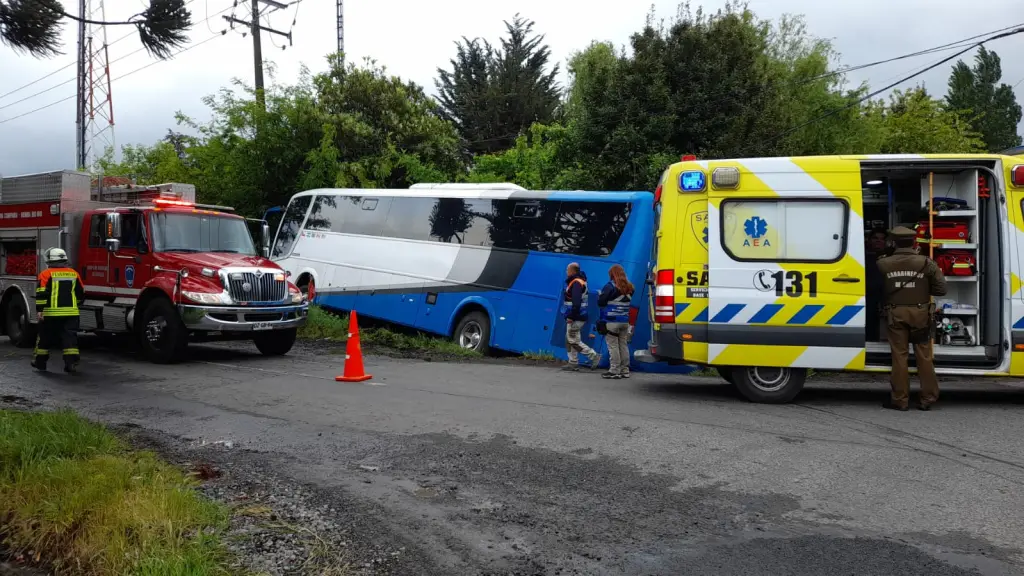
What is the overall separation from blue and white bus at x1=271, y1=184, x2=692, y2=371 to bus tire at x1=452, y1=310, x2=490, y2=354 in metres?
0.02

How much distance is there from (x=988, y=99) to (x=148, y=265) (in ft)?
213

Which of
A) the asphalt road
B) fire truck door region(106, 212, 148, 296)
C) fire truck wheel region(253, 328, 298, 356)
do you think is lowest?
the asphalt road

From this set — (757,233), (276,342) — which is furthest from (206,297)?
(757,233)

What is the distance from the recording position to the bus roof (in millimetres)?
12781

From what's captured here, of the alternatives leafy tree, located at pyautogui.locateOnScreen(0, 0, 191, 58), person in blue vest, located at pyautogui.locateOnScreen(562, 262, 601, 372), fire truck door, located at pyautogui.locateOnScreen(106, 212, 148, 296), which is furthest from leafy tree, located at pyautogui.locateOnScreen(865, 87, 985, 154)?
leafy tree, located at pyautogui.locateOnScreen(0, 0, 191, 58)

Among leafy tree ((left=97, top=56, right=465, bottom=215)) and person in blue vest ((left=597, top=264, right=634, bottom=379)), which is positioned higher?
leafy tree ((left=97, top=56, right=465, bottom=215))

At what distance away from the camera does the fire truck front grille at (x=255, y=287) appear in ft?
39.8

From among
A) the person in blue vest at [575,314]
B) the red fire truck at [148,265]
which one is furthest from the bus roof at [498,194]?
the red fire truck at [148,265]

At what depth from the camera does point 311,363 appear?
12406mm

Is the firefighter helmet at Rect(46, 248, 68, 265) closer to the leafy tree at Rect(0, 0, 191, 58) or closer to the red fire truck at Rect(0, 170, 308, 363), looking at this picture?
the red fire truck at Rect(0, 170, 308, 363)

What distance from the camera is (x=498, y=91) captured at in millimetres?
41062

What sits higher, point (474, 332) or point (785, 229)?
point (785, 229)

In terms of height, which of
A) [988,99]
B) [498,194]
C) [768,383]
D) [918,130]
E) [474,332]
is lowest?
[768,383]

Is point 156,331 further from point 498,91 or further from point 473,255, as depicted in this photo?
point 498,91
